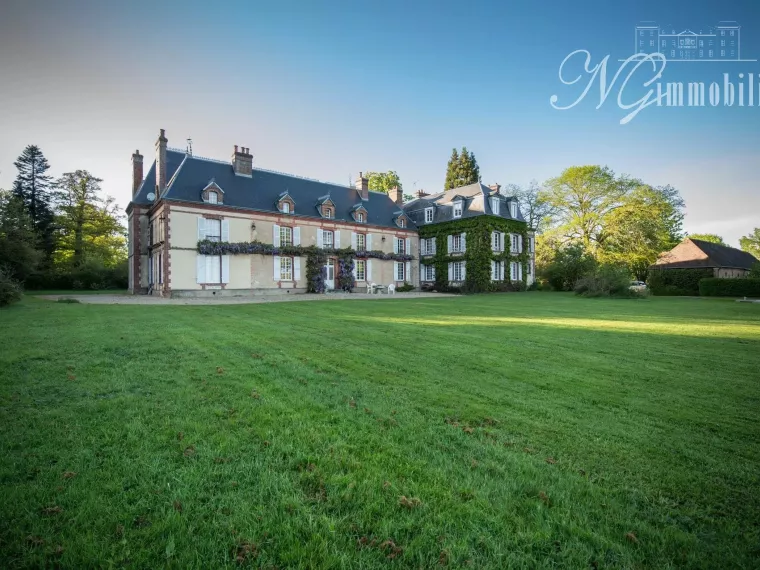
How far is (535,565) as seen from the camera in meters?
1.75

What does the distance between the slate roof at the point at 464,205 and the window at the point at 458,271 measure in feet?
12.5

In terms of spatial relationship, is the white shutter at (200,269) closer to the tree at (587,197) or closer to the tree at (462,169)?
the tree at (587,197)

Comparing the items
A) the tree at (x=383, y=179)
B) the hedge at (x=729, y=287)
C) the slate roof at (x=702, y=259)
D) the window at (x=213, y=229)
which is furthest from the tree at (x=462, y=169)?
the window at (x=213, y=229)

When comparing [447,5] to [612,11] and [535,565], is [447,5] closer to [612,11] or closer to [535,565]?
[612,11]

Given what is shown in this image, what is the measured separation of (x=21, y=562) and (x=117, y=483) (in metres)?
0.61

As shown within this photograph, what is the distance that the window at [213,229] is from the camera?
22.4m

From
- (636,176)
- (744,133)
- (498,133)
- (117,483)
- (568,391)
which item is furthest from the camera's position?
(636,176)

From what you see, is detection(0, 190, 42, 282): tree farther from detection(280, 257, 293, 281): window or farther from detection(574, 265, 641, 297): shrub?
detection(574, 265, 641, 297): shrub

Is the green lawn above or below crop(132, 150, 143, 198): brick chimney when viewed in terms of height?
below

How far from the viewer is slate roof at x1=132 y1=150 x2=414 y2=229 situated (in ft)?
73.7

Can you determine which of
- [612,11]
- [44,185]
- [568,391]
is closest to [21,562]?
[568,391]

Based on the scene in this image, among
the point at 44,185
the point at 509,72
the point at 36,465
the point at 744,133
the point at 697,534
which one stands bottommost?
the point at 697,534

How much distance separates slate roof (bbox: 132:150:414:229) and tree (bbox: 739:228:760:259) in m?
63.2

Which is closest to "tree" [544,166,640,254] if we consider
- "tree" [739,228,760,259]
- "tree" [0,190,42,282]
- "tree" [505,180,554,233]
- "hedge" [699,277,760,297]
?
"tree" [505,180,554,233]
